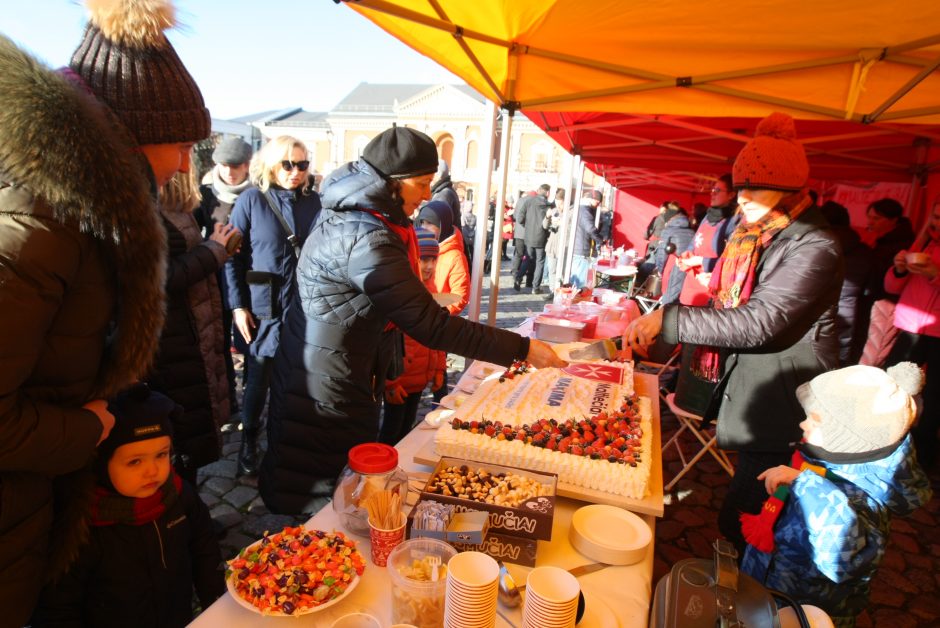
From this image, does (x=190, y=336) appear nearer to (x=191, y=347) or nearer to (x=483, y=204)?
(x=191, y=347)

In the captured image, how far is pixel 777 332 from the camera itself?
2006 mm

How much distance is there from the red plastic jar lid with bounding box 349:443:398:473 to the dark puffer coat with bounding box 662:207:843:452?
126 centimetres

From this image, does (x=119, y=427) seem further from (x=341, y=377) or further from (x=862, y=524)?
(x=862, y=524)

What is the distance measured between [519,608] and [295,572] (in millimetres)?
505

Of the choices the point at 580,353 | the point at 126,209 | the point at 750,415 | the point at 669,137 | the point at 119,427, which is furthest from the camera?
the point at 669,137

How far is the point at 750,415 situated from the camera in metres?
2.23

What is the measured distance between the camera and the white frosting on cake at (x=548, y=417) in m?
1.67

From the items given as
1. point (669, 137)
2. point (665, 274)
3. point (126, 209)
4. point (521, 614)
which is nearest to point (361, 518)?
point (521, 614)

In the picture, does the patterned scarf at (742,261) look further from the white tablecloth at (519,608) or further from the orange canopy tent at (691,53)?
the white tablecloth at (519,608)

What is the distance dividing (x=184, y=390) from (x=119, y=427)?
97 centimetres

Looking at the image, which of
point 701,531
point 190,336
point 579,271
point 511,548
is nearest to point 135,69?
point 190,336

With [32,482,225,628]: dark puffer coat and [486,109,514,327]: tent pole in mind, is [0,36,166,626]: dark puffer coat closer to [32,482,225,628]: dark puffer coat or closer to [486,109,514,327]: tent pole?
[32,482,225,628]: dark puffer coat

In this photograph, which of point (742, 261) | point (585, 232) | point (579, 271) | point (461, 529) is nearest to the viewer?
point (461, 529)

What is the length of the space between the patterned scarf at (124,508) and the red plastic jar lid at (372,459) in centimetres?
72
